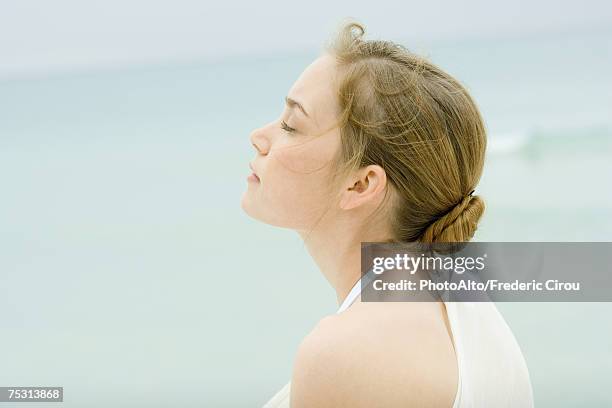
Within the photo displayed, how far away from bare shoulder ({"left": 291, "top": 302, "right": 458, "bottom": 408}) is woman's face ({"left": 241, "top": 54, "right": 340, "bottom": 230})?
209 millimetres

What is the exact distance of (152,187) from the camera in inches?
160

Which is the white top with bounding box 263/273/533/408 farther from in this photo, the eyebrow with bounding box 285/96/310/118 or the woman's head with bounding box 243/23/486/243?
the eyebrow with bounding box 285/96/310/118

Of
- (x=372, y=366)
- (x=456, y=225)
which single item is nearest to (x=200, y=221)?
(x=456, y=225)

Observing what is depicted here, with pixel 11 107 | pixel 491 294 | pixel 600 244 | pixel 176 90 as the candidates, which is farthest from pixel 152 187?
pixel 491 294

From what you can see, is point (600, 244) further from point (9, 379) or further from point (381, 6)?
point (9, 379)

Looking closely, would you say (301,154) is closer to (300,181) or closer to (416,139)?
(300,181)

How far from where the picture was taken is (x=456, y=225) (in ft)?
3.04

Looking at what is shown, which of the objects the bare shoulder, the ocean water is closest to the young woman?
the bare shoulder

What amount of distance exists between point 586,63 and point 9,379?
310 cm

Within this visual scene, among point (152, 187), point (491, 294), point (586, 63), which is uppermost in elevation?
point (586, 63)

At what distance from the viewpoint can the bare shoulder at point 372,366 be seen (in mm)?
749

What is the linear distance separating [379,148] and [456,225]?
0.13m

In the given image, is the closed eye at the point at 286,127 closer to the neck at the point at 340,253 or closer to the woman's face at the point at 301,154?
the woman's face at the point at 301,154

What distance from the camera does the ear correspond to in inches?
35.7
